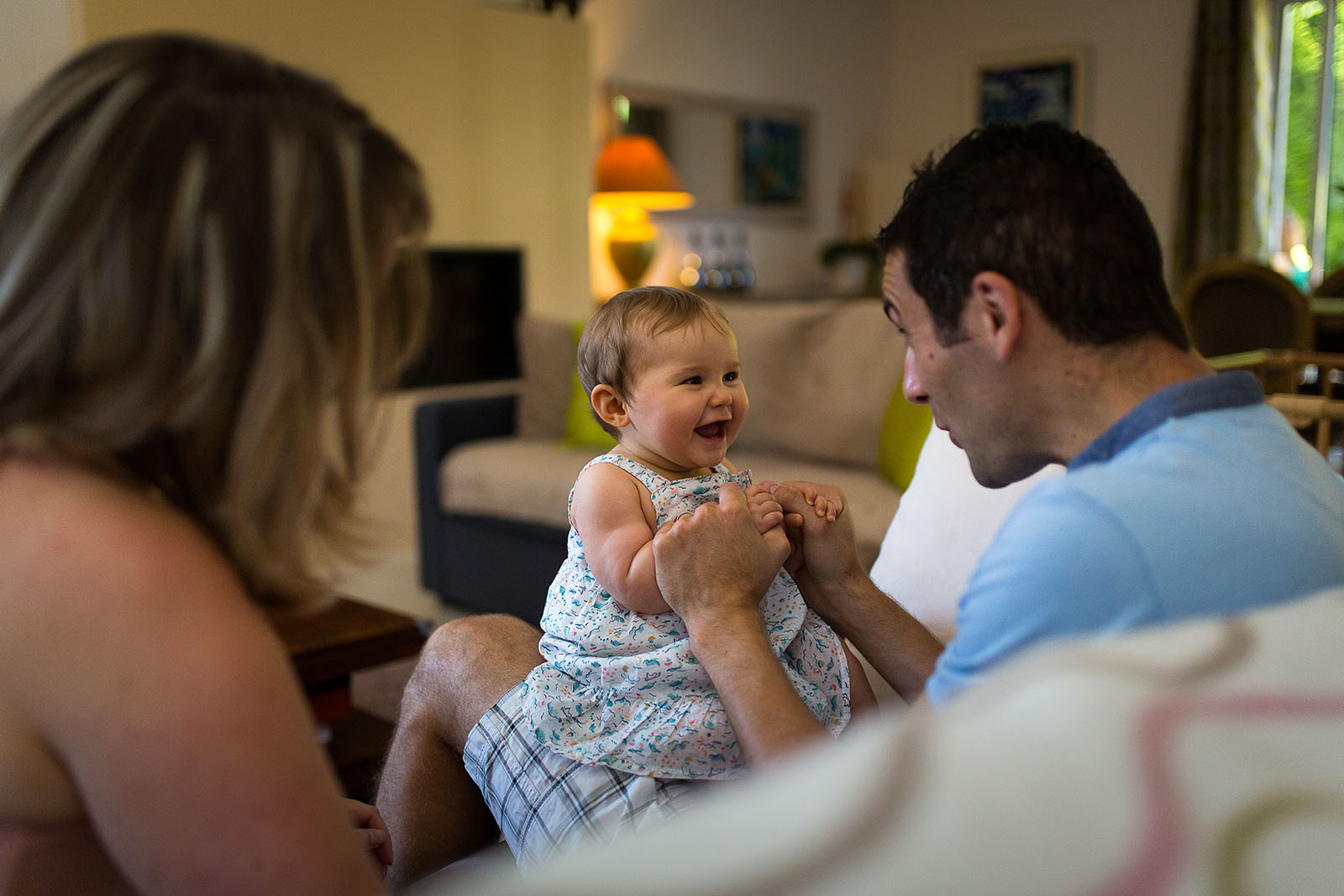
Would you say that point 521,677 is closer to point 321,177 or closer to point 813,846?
point 321,177

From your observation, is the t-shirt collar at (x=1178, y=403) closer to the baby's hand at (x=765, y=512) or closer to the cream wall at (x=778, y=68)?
the baby's hand at (x=765, y=512)

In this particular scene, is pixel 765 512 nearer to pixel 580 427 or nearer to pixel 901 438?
pixel 901 438

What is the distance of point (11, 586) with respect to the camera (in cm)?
62

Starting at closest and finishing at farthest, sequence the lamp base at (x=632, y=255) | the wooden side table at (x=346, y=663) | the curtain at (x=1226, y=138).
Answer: the wooden side table at (x=346, y=663) < the lamp base at (x=632, y=255) < the curtain at (x=1226, y=138)

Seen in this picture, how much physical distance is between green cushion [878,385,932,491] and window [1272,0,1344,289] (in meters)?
4.57

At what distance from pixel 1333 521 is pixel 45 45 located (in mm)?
3923

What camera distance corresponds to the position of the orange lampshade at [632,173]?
208 inches

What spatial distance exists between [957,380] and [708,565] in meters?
0.34

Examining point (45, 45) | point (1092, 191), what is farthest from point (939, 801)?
point (45, 45)

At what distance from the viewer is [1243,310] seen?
3.89 metres

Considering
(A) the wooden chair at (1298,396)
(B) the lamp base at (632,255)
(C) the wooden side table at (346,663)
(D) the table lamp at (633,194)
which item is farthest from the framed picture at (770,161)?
(C) the wooden side table at (346,663)

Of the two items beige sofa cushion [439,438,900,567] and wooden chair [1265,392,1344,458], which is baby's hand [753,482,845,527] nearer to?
wooden chair [1265,392,1344,458]

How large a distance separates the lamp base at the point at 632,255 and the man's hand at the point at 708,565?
170 inches

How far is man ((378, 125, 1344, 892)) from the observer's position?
0.71 metres
